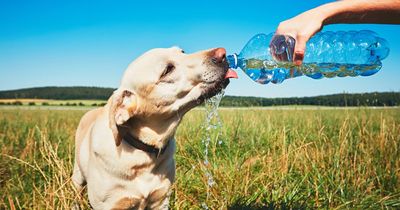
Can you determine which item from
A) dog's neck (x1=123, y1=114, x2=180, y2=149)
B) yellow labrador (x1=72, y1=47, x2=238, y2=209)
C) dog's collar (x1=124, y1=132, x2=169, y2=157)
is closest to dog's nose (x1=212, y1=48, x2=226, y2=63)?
yellow labrador (x1=72, y1=47, x2=238, y2=209)

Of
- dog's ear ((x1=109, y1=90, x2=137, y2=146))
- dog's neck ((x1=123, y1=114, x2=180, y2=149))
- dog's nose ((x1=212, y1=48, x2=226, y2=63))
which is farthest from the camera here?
dog's neck ((x1=123, y1=114, x2=180, y2=149))

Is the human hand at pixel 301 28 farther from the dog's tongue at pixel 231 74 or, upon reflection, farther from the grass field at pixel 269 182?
the grass field at pixel 269 182

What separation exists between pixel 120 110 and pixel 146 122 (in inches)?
12.3

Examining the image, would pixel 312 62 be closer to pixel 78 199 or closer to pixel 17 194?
pixel 78 199

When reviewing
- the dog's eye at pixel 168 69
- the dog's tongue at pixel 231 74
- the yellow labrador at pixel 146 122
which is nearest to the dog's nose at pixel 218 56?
the yellow labrador at pixel 146 122

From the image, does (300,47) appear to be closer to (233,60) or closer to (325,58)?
(233,60)

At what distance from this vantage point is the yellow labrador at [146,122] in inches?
123

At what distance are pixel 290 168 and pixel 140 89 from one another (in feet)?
6.88

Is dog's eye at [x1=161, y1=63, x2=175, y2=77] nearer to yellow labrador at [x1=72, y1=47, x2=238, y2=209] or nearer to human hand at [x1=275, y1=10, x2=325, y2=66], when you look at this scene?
yellow labrador at [x1=72, y1=47, x2=238, y2=209]

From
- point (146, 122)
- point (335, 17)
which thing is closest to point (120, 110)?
point (146, 122)

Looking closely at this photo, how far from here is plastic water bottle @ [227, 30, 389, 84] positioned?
3344mm

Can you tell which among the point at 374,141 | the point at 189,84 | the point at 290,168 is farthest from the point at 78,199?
the point at 374,141

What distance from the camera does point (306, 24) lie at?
2.01 meters

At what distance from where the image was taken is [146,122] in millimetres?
3260
